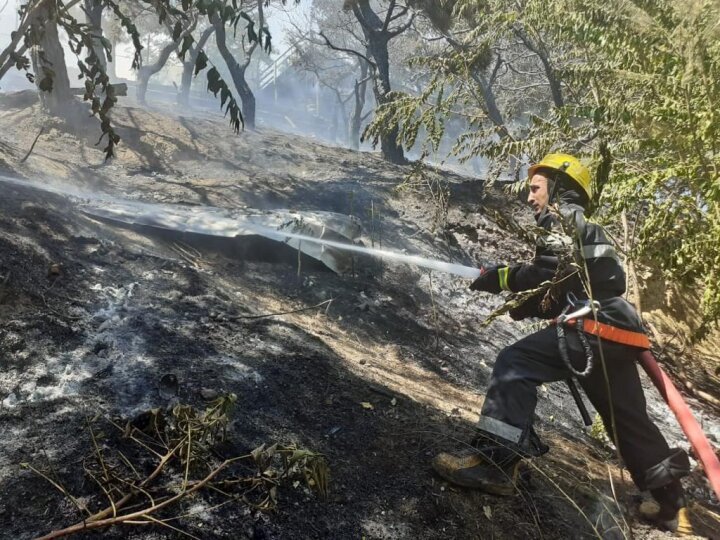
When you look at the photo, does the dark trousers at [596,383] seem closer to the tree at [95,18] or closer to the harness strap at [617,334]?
the harness strap at [617,334]

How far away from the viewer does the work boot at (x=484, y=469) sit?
232cm

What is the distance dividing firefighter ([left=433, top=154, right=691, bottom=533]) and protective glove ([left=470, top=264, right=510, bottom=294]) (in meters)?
0.11

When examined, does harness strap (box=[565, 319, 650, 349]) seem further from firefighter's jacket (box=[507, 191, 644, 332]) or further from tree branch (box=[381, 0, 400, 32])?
tree branch (box=[381, 0, 400, 32])

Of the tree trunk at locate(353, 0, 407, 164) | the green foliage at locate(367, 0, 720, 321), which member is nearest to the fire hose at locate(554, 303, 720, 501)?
the green foliage at locate(367, 0, 720, 321)

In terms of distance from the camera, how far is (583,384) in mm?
2598

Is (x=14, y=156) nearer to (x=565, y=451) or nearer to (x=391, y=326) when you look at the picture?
(x=391, y=326)

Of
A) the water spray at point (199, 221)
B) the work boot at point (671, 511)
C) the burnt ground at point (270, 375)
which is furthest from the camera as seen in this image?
the water spray at point (199, 221)

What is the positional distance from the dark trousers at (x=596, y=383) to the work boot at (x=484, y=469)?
0.21 metres

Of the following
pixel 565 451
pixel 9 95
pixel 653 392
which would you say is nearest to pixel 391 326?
pixel 565 451

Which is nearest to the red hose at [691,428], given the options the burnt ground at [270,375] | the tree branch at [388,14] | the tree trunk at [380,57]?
the burnt ground at [270,375]

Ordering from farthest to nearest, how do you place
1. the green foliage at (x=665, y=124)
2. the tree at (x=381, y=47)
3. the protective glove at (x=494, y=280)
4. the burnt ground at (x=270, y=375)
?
1. the tree at (x=381, y=47)
2. the green foliage at (x=665, y=124)
3. the protective glove at (x=494, y=280)
4. the burnt ground at (x=270, y=375)

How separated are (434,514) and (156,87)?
165 ft

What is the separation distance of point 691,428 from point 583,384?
1.75 feet

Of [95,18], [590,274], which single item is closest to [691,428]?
[590,274]
